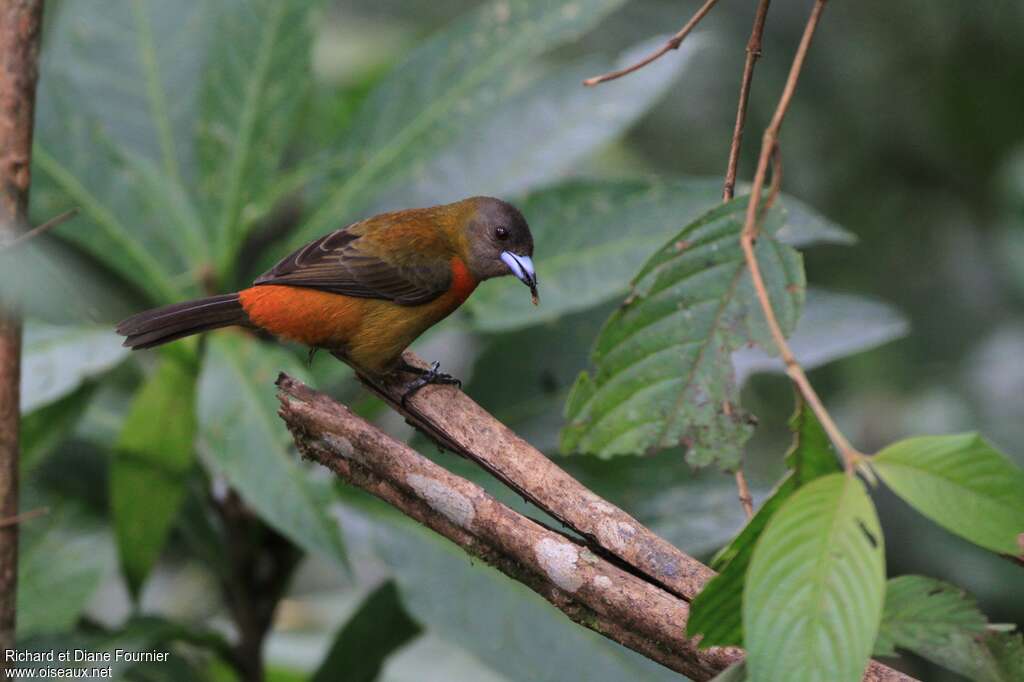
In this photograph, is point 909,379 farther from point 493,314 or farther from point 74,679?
point 74,679

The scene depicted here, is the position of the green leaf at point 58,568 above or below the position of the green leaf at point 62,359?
below

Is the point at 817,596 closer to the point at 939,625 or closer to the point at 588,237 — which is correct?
the point at 939,625

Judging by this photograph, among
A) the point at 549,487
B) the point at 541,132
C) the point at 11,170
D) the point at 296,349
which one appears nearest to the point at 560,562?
the point at 549,487

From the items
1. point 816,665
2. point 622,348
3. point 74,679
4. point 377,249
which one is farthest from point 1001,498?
point 74,679

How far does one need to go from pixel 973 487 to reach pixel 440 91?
8.54 feet

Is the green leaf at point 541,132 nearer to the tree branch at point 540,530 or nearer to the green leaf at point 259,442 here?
the green leaf at point 259,442

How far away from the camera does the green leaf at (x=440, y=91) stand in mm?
3471

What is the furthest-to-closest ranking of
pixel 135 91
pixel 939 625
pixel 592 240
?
pixel 135 91 → pixel 592 240 → pixel 939 625

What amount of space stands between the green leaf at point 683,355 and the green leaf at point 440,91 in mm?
1561

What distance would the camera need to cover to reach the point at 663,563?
6.25 feet

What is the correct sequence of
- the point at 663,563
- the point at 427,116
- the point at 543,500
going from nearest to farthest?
the point at 663,563, the point at 543,500, the point at 427,116

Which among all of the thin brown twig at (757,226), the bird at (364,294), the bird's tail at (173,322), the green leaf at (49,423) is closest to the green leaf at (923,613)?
the thin brown twig at (757,226)

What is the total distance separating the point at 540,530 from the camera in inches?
75.6

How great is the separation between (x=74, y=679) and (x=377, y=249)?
1.34 m
